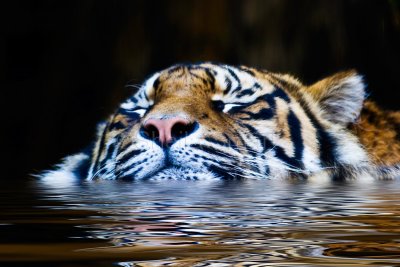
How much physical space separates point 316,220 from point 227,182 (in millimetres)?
1677

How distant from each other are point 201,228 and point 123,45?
140 inches

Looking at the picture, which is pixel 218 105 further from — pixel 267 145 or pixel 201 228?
pixel 201 228

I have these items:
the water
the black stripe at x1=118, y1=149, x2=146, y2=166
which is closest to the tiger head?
the black stripe at x1=118, y1=149, x2=146, y2=166

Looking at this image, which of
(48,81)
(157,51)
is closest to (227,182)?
(157,51)

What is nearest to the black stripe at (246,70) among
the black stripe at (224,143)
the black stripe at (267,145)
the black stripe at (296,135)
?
the black stripe at (296,135)

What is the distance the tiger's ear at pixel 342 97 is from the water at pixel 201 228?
3.56ft

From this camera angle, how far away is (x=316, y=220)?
5.58ft

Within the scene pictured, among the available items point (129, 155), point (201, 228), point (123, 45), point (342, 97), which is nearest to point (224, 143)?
point (129, 155)

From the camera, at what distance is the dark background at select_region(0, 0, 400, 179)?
15.6 feet

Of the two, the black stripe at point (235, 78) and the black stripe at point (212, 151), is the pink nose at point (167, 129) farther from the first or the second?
the black stripe at point (235, 78)

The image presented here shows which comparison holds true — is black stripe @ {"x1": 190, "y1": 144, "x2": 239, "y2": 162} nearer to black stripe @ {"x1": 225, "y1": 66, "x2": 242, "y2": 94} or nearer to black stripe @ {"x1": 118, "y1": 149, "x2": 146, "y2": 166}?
black stripe @ {"x1": 118, "y1": 149, "x2": 146, "y2": 166}

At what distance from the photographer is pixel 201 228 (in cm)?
153

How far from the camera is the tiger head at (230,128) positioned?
11.1 feet

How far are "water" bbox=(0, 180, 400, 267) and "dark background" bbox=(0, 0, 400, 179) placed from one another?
6.75ft
